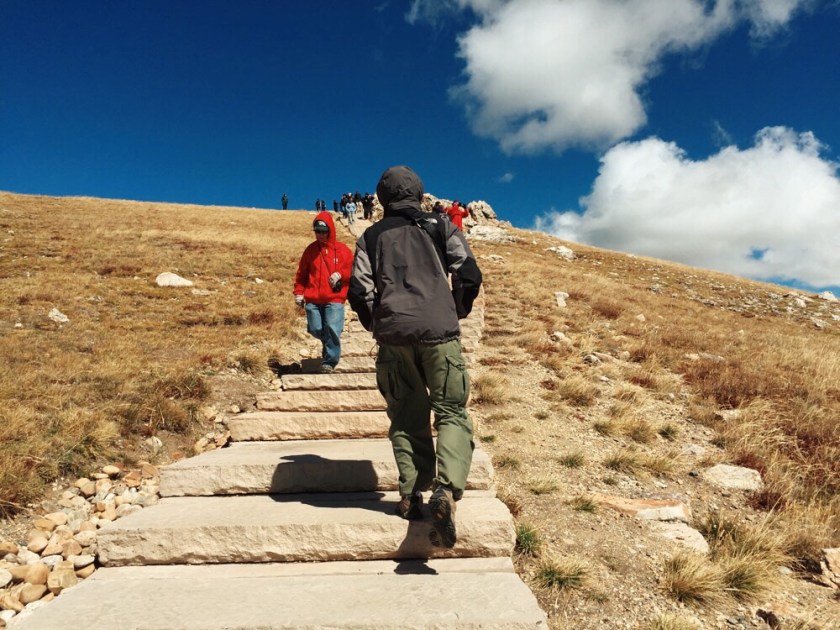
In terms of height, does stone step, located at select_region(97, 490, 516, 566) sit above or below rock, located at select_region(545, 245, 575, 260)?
below

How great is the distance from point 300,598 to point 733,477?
4.83 metres

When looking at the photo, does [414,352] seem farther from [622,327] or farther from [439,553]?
[622,327]

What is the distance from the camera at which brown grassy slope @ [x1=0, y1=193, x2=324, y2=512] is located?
470 cm

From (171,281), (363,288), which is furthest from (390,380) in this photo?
(171,281)

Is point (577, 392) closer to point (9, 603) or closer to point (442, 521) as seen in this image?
point (442, 521)

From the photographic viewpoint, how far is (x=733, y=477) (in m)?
5.11

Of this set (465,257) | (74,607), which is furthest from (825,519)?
(74,607)

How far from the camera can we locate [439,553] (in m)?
3.28

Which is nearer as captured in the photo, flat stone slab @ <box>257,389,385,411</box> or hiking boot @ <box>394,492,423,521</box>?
hiking boot @ <box>394,492,423,521</box>

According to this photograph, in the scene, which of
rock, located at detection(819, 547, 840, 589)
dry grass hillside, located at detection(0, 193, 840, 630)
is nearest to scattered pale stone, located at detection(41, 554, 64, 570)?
dry grass hillside, located at detection(0, 193, 840, 630)

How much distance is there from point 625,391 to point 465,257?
5.20 metres

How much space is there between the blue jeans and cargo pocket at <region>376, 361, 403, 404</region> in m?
3.71

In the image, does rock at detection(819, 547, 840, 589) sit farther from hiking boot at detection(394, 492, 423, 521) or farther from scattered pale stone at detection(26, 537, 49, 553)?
scattered pale stone at detection(26, 537, 49, 553)

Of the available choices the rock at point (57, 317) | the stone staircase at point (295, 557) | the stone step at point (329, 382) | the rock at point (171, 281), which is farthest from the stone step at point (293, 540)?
the rock at point (171, 281)
